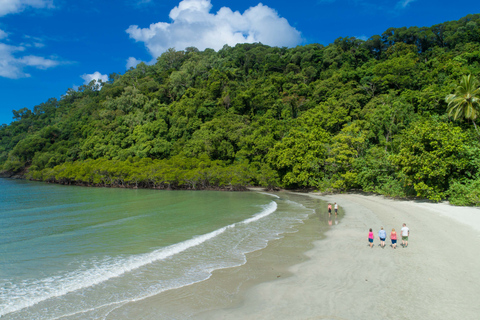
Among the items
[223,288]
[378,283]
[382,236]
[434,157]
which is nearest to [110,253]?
[223,288]

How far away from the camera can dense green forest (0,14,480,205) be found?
27388 millimetres

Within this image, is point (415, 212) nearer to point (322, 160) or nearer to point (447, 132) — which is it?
point (447, 132)

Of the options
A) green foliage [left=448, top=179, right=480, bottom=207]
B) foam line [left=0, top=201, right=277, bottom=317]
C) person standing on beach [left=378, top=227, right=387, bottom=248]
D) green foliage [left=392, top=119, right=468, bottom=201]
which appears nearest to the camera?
foam line [left=0, top=201, right=277, bottom=317]

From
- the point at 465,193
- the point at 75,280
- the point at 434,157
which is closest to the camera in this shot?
the point at 75,280

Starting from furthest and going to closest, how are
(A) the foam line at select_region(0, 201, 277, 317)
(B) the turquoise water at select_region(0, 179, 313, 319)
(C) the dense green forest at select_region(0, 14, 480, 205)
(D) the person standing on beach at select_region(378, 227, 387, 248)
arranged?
(C) the dense green forest at select_region(0, 14, 480, 205)
(D) the person standing on beach at select_region(378, 227, 387, 248)
(B) the turquoise water at select_region(0, 179, 313, 319)
(A) the foam line at select_region(0, 201, 277, 317)

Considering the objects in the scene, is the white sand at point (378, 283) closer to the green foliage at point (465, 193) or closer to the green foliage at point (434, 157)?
the green foliage at point (465, 193)

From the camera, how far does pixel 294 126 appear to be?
167 feet

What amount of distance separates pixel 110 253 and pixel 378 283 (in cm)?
1133

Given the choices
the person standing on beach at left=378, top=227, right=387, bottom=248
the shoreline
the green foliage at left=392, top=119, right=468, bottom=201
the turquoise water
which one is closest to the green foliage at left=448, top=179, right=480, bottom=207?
the green foliage at left=392, top=119, right=468, bottom=201

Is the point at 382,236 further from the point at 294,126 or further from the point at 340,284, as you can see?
the point at 294,126

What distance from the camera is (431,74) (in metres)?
49.5

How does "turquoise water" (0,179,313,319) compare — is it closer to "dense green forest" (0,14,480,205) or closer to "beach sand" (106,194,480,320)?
"beach sand" (106,194,480,320)

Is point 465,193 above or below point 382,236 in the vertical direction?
above

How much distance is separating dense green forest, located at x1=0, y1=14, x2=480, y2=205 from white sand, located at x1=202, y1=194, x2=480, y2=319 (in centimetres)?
1236
